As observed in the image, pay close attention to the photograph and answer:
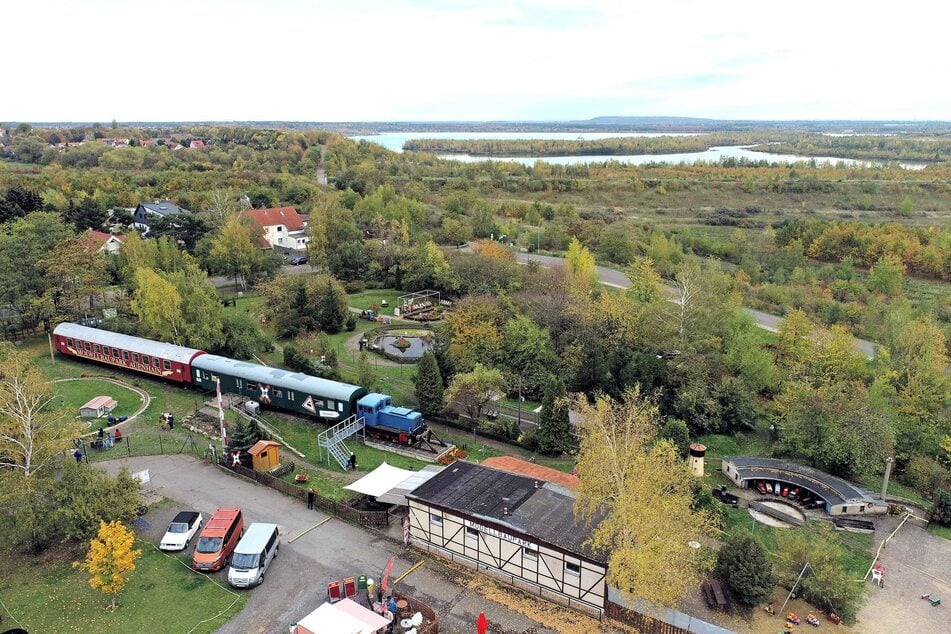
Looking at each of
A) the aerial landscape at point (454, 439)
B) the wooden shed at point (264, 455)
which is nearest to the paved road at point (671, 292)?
the aerial landscape at point (454, 439)

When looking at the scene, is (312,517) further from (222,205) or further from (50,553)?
(222,205)

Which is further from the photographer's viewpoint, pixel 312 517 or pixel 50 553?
pixel 312 517

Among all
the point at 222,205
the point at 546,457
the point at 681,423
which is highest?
the point at 222,205

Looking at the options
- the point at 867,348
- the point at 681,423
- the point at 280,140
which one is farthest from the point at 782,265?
the point at 280,140

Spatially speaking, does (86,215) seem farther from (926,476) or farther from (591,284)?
(926,476)

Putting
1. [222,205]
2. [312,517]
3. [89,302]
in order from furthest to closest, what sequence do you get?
[222,205] → [89,302] → [312,517]

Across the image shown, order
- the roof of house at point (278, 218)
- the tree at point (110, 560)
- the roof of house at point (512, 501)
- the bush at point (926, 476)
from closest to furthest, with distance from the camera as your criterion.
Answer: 1. the tree at point (110, 560)
2. the roof of house at point (512, 501)
3. the bush at point (926, 476)
4. the roof of house at point (278, 218)

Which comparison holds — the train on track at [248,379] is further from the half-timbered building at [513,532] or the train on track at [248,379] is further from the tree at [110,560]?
the tree at [110,560]
